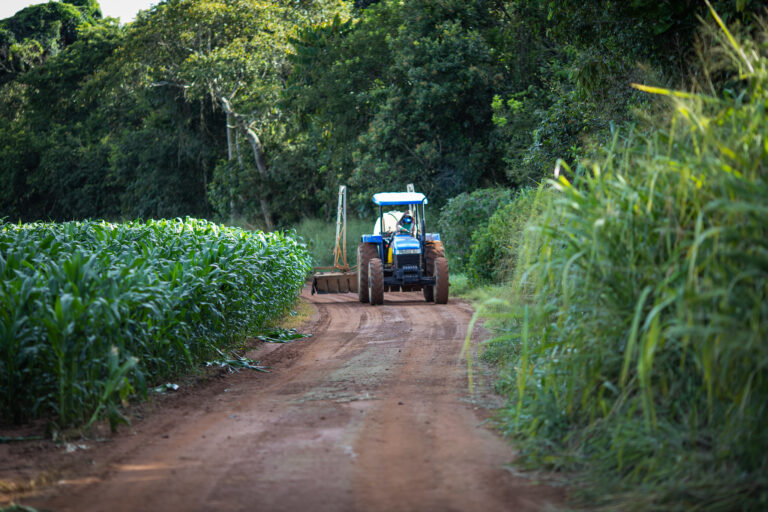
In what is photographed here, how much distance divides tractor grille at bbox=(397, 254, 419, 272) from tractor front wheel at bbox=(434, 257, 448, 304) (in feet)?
1.41

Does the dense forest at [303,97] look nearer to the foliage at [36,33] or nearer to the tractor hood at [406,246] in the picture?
the foliage at [36,33]

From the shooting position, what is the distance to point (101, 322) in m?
5.35

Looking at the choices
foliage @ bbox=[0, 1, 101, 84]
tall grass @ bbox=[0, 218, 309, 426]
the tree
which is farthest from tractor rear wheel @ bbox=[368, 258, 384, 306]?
foliage @ bbox=[0, 1, 101, 84]

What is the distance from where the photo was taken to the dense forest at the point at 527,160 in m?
3.64

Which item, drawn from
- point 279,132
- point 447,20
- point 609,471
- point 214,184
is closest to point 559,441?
point 609,471

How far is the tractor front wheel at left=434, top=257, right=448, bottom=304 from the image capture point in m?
14.6

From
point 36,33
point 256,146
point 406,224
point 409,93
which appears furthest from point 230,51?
point 36,33

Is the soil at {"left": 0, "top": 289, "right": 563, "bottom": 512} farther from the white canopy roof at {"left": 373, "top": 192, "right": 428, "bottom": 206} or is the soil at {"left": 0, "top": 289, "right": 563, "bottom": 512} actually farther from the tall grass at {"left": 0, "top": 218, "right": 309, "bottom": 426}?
the white canopy roof at {"left": 373, "top": 192, "right": 428, "bottom": 206}

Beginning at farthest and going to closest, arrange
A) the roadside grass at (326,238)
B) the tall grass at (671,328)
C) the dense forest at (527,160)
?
the roadside grass at (326,238) → the dense forest at (527,160) → the tall grass at (671,328)

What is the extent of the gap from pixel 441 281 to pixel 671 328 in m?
11.1

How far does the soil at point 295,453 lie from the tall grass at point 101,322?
0.31 m

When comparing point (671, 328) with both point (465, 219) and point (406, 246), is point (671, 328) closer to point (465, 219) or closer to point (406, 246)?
point (406, 246)

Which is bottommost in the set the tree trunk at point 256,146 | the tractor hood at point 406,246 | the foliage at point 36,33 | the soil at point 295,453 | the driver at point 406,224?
the soil at point 295,453

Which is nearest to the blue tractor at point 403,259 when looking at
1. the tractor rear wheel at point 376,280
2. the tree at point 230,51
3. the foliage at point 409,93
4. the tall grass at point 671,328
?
the tractor rear wheel at point 376,280
